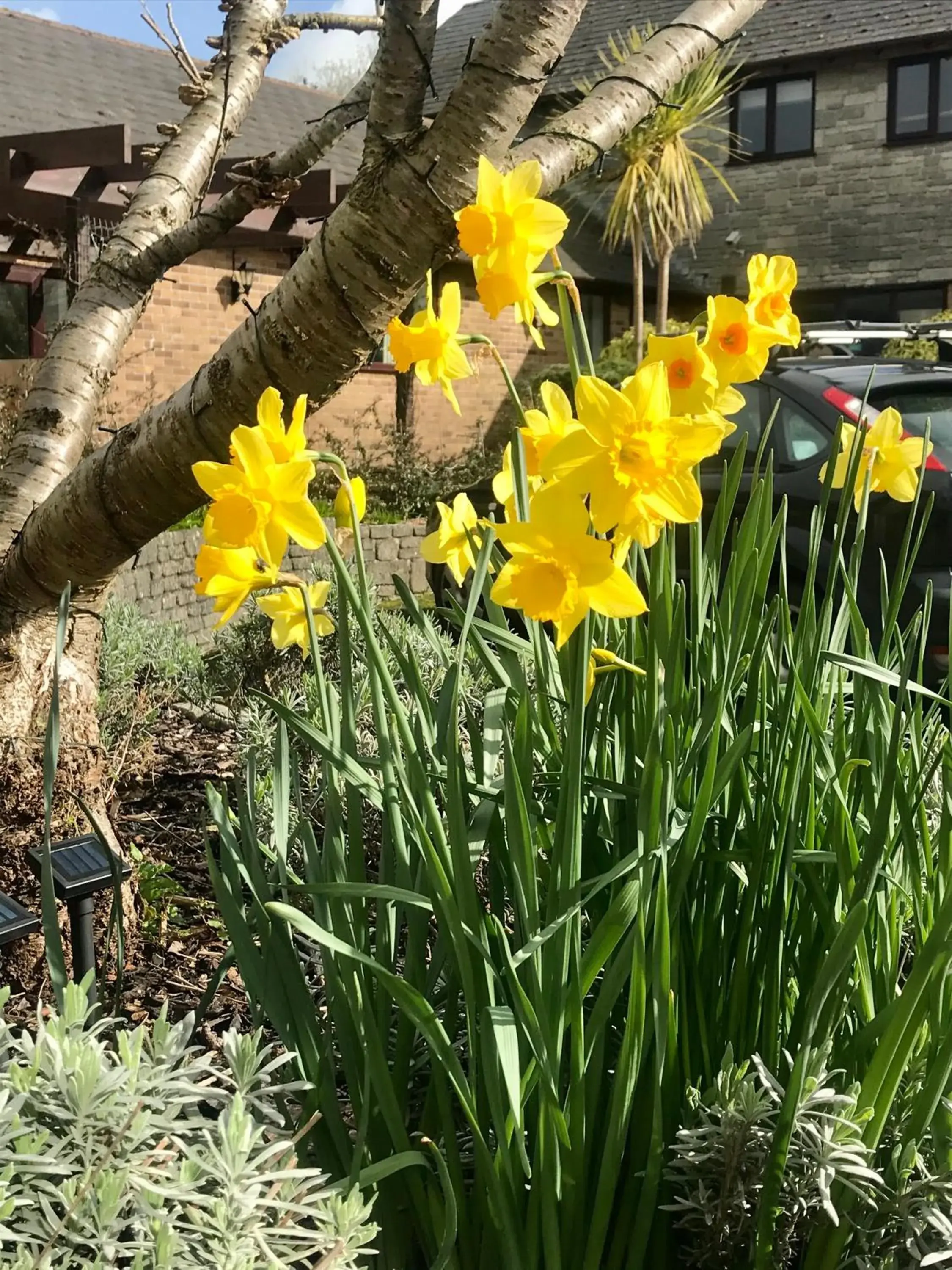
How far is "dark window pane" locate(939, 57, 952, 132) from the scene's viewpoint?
57.7 ft

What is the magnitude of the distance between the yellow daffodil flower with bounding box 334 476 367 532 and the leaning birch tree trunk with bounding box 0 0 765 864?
64 cm

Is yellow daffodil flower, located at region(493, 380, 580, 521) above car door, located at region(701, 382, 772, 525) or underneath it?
underneath

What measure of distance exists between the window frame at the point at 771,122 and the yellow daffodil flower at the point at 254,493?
62.7 ft

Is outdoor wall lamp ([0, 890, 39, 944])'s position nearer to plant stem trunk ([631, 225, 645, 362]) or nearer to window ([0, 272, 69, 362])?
window ([0, 272, 69, 362])

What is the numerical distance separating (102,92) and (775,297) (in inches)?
561

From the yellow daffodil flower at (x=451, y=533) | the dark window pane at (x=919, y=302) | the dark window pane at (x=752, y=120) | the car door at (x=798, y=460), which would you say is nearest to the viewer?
the yellow daffodil flower at (x=451, y=533)

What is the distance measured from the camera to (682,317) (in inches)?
751

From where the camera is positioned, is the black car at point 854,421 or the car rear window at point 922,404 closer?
the black car at point 854,421

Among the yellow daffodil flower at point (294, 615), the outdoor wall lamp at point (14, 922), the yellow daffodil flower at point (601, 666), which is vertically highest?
the yellow daffodil flower at point (294, 615)

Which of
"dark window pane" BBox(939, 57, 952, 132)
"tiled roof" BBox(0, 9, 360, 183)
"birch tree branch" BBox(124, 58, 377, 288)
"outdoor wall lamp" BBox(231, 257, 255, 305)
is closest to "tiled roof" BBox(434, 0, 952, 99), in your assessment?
"dark window pane" BBox(939, 57, 952, 132)

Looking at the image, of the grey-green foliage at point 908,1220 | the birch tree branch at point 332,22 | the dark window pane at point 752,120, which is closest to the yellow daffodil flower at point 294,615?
the grey-green foliage at point 908,1220

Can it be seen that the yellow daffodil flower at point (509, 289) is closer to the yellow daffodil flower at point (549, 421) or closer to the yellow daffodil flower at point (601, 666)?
the yellow daffodil flower at point (549, 421)

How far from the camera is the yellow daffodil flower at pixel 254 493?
1172 mm

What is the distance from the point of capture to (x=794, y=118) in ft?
61.9
